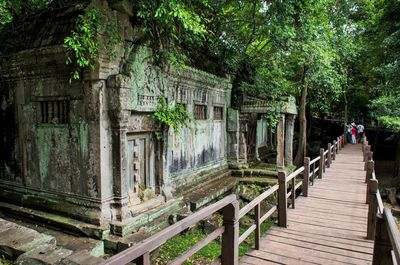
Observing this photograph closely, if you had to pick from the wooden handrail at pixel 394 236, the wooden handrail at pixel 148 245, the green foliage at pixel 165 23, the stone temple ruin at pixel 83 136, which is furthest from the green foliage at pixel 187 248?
the green foliage at pixel 165 23

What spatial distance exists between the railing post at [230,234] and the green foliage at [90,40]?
404 centimetres

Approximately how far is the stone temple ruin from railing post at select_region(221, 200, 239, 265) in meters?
3.13

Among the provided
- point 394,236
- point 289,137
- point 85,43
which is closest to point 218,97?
point 289,137

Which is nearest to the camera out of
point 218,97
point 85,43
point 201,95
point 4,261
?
point 4,261

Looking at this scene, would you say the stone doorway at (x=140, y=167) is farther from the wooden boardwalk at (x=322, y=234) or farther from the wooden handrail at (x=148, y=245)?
the wooden handrail at (x=148, y=245)

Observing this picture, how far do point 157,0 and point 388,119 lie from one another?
11149 millimetres

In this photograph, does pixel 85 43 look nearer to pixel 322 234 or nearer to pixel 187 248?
pixel 187 248

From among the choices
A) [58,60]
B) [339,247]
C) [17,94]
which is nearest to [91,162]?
[58,60]

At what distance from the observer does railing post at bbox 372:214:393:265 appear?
11.6 ft

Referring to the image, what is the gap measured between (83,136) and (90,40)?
2118 mm

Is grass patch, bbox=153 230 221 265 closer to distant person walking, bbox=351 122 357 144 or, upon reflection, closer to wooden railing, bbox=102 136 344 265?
wooden railing, bbox=102 136 344 265

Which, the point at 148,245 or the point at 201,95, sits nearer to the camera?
the point at 148,245

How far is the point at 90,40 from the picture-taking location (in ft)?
18.9

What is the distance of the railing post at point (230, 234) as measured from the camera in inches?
146
